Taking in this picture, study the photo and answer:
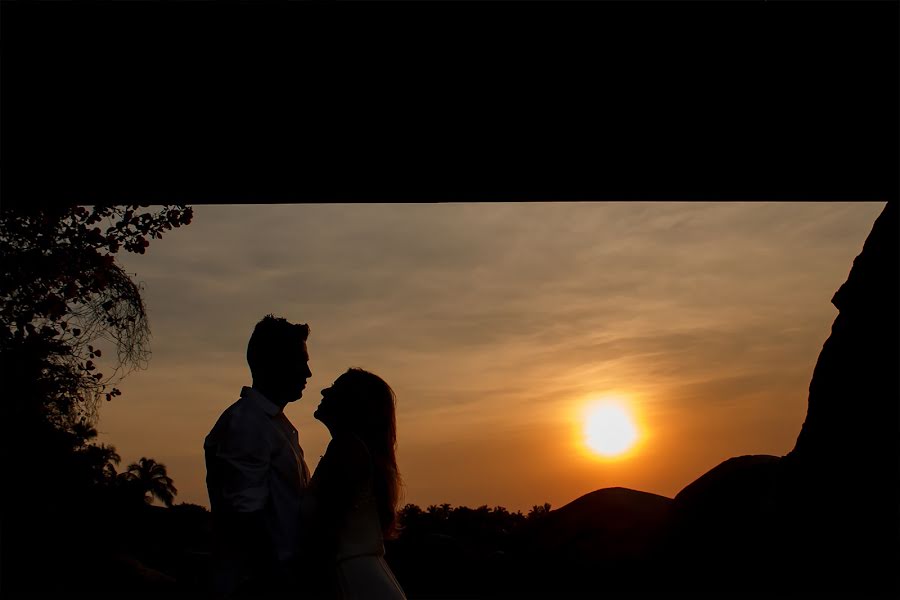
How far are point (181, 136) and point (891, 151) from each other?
8.28 ft

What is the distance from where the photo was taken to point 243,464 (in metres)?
2.71

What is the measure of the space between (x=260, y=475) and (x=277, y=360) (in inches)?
15.9

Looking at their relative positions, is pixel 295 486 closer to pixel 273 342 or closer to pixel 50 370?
pixel 273 342

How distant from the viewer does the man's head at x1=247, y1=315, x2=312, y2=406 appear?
9.60 feet

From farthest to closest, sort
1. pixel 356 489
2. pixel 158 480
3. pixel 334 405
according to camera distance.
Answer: pixel 158 480, pixel 334 405, pixel 356 489

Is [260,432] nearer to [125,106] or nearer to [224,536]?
[224,536]

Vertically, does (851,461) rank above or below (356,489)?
above

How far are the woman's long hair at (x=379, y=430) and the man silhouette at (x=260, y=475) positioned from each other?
306 mm

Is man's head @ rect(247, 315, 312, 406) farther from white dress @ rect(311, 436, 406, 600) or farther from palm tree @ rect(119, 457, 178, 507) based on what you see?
palm tree @ rect(119, 457, 178, 507)

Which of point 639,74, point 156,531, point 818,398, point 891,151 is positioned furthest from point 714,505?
point 156,531

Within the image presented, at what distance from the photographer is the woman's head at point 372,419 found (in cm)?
320

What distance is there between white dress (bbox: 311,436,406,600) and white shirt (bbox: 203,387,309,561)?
0.21 m

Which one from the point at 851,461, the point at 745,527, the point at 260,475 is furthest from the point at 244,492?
the point at 745,527

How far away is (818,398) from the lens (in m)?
4.96
